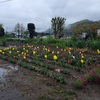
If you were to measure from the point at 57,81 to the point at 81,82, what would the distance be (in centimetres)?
69

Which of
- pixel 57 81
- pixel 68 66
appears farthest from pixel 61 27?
pixel 57 81

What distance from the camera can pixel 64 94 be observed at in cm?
461

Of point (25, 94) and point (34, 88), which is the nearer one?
point (25, 94)

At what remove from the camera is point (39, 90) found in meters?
4.85

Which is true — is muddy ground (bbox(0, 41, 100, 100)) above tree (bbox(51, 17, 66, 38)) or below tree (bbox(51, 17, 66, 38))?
below

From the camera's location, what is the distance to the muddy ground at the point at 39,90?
4.46m

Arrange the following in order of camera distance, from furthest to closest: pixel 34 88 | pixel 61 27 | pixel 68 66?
pixel 61 27
pixel 68 66
pixel 34 88

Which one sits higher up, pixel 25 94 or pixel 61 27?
pixel 61 27

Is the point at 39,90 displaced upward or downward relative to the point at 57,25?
downward

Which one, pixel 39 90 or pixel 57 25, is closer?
pixel 39 90

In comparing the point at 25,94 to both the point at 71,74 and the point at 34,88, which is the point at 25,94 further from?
the point at 71,74

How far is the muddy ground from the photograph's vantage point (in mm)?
4457

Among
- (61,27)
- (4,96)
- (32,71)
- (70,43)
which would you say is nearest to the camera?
(4,96)

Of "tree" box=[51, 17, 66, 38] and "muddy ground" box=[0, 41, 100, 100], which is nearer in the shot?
"muddy ground" box=[0, 41, 100, 100]
